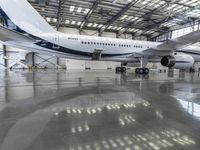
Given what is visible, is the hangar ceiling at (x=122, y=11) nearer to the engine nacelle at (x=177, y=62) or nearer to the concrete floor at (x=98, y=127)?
the engine nacelle at (x=177, y=62)

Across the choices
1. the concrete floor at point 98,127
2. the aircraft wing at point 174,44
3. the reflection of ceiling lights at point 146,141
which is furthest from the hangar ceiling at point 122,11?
the reflection of ceiling lights at point 146,141

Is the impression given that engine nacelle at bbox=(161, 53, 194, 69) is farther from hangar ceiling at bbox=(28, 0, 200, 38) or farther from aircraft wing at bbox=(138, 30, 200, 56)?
hangar ceiling at bbox=(28, 0, 200, 38)

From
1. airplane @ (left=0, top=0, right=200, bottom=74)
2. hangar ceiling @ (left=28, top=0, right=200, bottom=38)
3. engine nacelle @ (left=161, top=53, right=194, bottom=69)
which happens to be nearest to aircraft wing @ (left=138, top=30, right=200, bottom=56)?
airplane @ (left=0, top=0, right=200, bottom=74)

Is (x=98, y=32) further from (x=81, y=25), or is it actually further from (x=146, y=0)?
(x=146, y=0)

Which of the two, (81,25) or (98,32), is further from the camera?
(98,32)

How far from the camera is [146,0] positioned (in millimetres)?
15820

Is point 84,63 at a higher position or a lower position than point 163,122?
higher

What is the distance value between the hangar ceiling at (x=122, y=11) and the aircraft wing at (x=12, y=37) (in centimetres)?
756

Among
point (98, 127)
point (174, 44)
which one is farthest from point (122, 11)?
point (98, 127)

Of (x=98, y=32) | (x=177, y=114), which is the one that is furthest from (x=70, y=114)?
(x=98, y=32)

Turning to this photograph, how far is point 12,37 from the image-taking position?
28.8 ft

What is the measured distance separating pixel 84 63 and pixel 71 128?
78.6 ft

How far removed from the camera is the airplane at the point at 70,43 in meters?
8.84

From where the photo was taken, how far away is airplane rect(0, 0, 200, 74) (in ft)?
29.0
